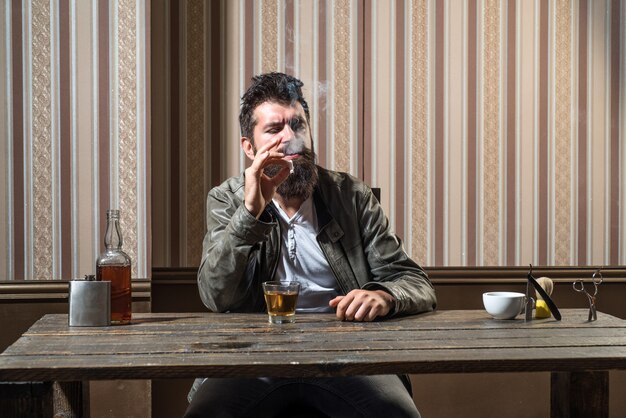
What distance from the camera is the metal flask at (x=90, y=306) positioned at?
1660 millimetres

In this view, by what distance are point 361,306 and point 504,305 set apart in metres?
0.34

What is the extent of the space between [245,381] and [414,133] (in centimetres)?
166

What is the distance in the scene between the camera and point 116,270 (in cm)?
170

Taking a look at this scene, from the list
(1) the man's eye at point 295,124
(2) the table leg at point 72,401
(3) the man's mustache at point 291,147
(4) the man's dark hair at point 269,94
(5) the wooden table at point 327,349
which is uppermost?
(4) the man's dark hair at point 269,94

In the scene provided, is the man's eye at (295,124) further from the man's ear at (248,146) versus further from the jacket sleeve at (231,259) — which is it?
the jacket sleeve at (231,259)

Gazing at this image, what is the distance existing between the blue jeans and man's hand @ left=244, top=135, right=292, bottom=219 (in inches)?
16.9

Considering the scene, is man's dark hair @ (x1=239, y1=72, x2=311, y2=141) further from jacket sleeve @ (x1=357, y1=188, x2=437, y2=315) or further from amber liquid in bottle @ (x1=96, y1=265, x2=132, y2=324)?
amber liquid in bottle @ (x1=96, y1=265, x2=132, y2=324)

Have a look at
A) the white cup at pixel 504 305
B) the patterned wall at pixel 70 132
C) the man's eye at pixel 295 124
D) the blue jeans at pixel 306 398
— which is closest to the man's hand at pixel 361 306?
the blue jeans at pixel 306 398

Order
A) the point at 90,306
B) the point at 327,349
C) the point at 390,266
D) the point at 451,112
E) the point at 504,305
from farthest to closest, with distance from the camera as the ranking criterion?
the point at 451,112 → the point at 390,266 → the point at 504,305 → the point at 90,306 → the point at 327,349

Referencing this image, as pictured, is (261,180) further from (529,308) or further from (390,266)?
(529,308)

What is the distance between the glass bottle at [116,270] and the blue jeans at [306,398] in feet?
0.87

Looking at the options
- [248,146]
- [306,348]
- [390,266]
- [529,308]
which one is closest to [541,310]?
[529,308]

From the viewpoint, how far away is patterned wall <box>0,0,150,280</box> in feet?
8.44

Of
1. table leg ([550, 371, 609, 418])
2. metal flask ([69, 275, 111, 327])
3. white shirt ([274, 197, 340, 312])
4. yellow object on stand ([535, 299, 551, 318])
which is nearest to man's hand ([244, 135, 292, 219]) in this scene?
white shirt ([274, 197, 340, 312])
